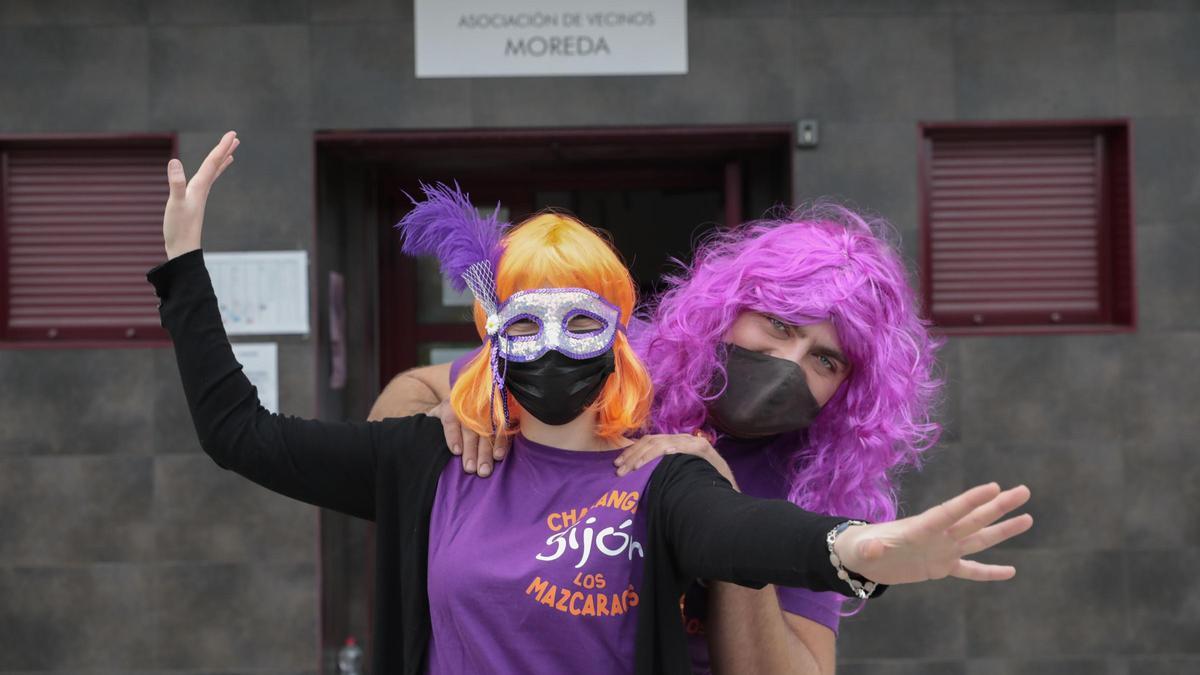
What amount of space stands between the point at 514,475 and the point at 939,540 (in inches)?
28.1

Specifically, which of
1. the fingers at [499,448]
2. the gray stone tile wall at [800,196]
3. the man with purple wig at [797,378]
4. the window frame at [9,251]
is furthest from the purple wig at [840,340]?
the window frame at [9,251]

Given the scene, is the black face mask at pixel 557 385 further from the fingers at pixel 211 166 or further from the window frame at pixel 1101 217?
the window frame at pixel 1101 217

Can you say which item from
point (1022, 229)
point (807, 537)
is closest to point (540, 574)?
point (807, 537)

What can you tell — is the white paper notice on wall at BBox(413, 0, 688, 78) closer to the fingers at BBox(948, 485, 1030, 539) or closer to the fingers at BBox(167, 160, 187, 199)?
the fingers at BBox(167, 160, 187, 199)

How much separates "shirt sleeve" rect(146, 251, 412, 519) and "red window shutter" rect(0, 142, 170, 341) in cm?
334

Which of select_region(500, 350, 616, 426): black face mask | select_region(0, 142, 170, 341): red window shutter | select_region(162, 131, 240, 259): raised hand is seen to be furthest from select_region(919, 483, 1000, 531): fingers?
select_region(0, 142, 170, 341): red window shutter

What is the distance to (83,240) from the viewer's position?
4.79 meters

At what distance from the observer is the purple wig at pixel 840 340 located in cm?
189

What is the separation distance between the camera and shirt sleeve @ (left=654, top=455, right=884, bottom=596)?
1261mm

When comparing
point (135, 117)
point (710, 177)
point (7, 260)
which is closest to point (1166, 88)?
point (710, 177)

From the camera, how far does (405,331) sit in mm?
5352

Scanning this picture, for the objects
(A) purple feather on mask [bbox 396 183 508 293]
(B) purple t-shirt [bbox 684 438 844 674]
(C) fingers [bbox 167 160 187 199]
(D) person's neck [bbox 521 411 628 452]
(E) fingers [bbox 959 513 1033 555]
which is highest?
(C) fingers [bbox 167 160 187 199]

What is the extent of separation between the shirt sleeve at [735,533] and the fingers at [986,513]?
0.51ft

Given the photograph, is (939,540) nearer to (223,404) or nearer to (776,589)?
(776,589)
